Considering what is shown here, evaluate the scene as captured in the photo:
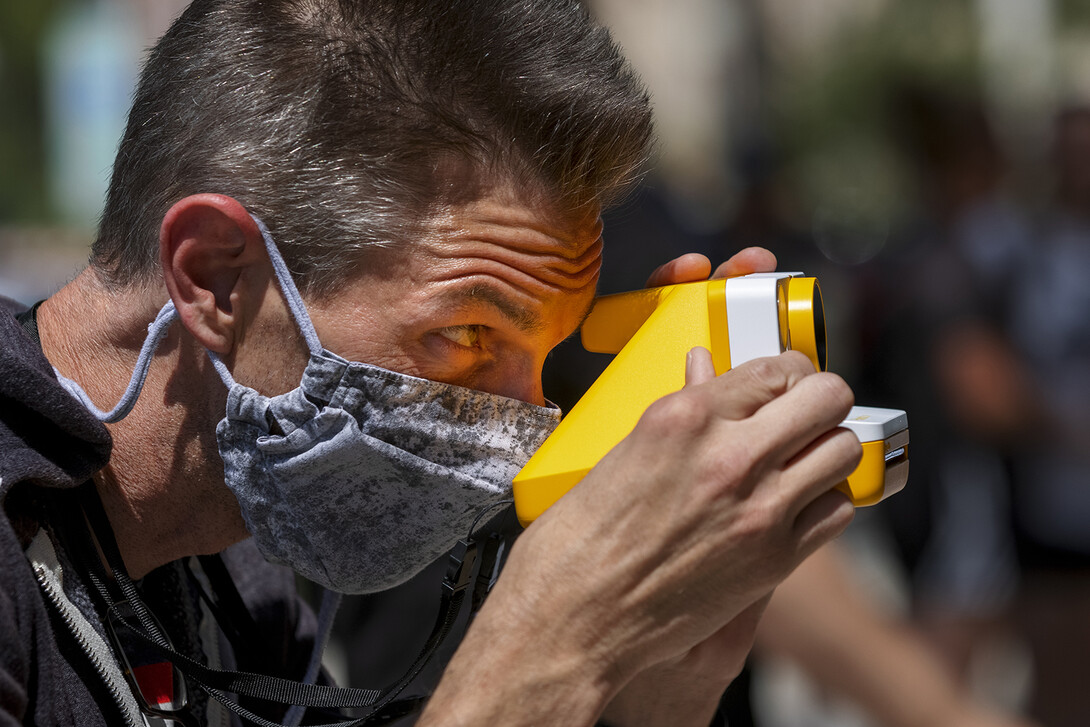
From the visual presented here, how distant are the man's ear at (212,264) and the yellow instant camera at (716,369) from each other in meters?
0.56

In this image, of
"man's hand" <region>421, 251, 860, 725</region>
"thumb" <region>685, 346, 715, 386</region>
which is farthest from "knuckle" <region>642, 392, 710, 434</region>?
"thumb" <region>685, 346, 715, 386</region>

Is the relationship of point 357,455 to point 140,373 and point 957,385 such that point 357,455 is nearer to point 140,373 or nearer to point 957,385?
point 140,373

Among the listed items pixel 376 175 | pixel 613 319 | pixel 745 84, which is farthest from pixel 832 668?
pixel 745 84

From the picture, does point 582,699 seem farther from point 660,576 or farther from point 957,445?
point 957,445

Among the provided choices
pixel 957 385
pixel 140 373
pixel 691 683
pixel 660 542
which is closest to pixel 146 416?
pixel 140 373

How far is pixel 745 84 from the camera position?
24344 millimetres

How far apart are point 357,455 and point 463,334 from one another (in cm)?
27

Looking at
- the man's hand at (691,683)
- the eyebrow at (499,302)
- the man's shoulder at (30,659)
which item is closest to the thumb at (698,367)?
the eyebrow at (499,302)

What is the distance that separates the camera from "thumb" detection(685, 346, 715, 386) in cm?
166

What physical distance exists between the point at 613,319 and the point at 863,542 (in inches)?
242

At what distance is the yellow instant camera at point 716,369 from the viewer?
1691 mm

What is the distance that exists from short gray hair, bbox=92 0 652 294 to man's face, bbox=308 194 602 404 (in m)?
0.04

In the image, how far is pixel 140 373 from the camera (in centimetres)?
188

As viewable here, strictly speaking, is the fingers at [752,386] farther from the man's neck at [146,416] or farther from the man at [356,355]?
the man's neck at [146,416]
